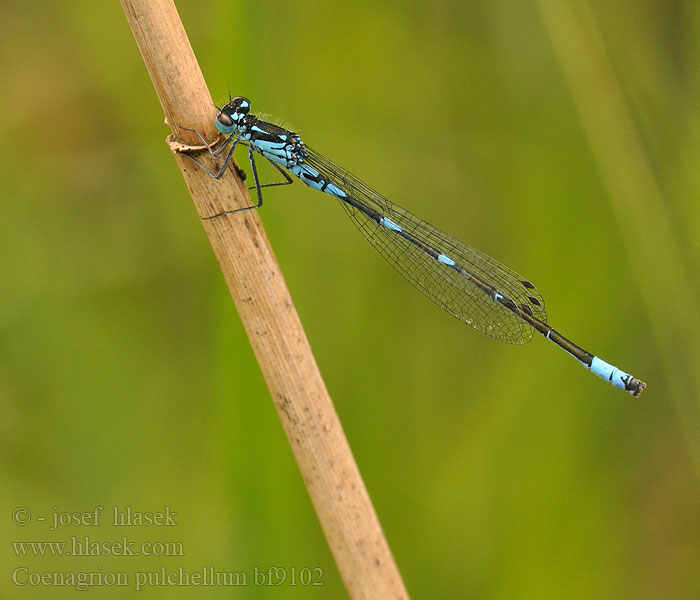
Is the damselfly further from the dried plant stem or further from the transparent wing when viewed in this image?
the dried plant stem

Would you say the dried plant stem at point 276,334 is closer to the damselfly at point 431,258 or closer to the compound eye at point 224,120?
the compound eye at point 224,120

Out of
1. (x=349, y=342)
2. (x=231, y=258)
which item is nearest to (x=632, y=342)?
(x=349, y=342)

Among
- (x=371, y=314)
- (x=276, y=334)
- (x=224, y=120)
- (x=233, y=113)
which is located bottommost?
(x=276, y=334)

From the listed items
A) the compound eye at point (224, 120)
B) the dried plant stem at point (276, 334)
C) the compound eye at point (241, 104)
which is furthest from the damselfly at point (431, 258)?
the dried plant stem at point (276, 334)

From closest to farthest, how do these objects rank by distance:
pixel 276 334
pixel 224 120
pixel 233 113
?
pixel 276 334 → pixel 224 120 → pixel 233 113

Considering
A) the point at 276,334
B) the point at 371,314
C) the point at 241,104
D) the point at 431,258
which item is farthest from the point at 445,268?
the point at 276,334

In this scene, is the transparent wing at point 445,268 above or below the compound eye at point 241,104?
below

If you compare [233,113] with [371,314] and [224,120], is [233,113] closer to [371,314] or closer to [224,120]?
[224,120]

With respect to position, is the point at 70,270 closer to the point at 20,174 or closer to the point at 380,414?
the point at 20,174
